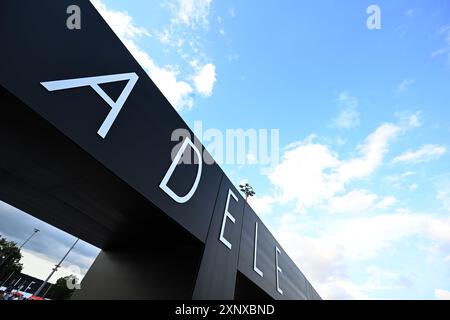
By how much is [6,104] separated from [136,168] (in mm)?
2004

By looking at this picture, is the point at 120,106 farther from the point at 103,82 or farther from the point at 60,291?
the point at 60,291

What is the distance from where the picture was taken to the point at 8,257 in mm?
35594

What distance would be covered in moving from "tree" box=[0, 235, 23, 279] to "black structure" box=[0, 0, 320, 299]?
144ft

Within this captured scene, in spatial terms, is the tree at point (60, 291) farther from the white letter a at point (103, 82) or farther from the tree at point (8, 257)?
the white letter a at point (103, 82)

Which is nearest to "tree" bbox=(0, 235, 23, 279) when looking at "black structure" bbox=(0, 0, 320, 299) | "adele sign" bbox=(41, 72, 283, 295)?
"black structure" bbox=(0, 0, 320, 299)

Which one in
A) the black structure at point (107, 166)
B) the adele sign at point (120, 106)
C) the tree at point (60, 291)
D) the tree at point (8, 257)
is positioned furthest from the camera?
the tree at point (60, 291)

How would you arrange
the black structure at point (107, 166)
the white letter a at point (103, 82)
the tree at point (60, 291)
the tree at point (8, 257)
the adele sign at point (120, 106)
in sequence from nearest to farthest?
the black structure at point (107, 166), the white letter a at point (103, 82), the adele sign at point (120, 106), the tree at point (8, 257), the tree at point (60, 291)

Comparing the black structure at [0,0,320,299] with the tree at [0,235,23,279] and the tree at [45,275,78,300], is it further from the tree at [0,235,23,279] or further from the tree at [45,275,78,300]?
the tree at [45,275,78,300]

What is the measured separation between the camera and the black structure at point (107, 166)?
10.2ft

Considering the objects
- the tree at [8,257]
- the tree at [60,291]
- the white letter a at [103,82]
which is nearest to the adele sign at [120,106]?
the white letter a at [103,82]

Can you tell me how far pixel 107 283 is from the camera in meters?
6.44

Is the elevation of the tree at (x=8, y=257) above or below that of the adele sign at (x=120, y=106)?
above

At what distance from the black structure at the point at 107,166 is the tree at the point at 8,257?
43917 millimetres
